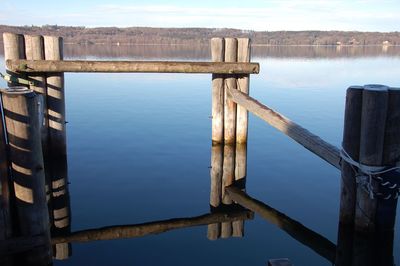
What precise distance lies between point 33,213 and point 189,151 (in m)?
6.04

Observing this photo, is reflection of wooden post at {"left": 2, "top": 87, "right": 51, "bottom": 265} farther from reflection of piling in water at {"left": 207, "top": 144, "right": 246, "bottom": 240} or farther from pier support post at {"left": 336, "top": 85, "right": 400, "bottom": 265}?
pier support post at {"left": 336, "top": 85, "right": 400, "bottom": 265}

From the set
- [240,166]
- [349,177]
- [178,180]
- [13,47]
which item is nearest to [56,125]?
[13,47]

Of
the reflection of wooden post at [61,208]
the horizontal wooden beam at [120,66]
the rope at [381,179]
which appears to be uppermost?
the horizontal wooden beam at [120,66]

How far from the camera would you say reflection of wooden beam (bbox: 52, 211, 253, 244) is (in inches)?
223

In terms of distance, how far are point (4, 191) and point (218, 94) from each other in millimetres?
5633

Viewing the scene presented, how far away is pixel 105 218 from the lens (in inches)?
248

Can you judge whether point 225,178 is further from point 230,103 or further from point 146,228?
point 146,228

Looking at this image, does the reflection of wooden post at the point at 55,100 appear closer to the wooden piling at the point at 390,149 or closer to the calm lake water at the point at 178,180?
the calm lake water at the point at 178,180

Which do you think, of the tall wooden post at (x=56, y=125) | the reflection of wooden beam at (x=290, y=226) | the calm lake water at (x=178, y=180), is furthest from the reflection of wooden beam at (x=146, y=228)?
the tall wooden post at (x=56, y=125)

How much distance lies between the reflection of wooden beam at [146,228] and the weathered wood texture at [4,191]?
4.05 feet

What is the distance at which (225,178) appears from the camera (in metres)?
8.41

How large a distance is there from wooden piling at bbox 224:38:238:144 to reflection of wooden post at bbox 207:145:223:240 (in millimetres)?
355

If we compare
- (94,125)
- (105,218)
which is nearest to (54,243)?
(105,218)

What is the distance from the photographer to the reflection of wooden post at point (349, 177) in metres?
5.08
